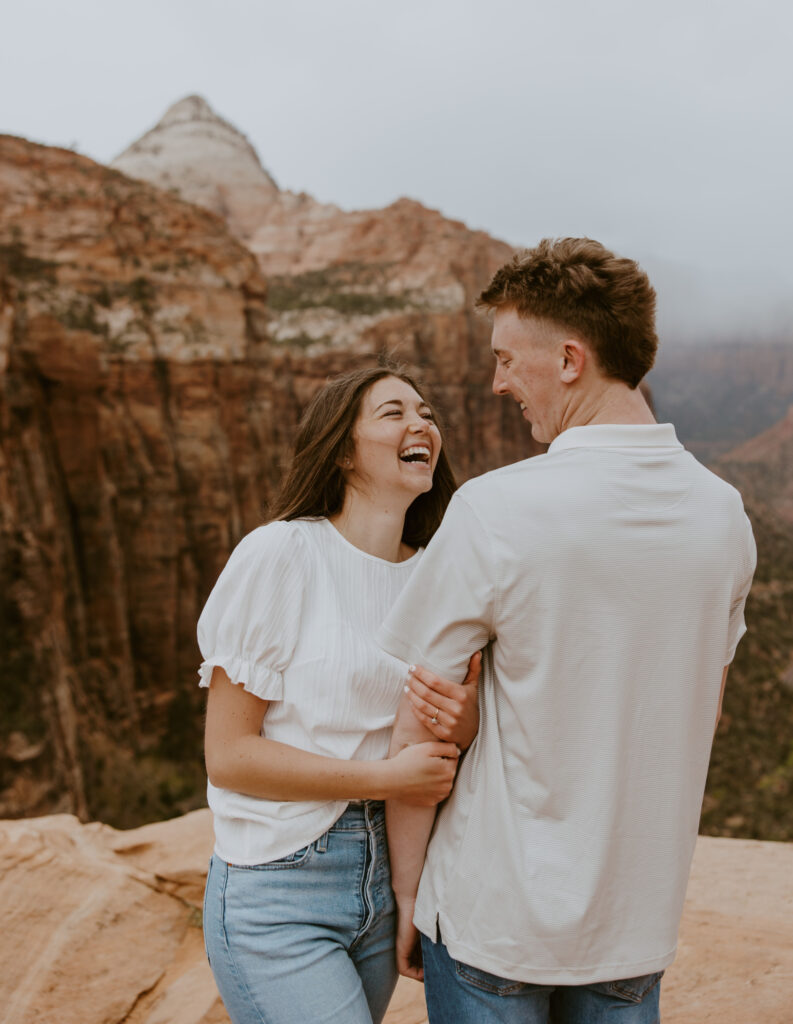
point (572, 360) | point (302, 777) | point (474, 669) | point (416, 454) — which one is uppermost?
point (572, 360)

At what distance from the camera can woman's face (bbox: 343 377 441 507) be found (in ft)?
7.51

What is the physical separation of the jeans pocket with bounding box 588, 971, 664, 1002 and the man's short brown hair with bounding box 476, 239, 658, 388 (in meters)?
1.33

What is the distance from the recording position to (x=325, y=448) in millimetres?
2338

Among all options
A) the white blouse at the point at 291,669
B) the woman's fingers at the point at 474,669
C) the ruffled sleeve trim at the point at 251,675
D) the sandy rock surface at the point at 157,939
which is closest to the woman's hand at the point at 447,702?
the woman's fingers at the point at 474,669

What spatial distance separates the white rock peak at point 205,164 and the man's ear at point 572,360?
7448cm

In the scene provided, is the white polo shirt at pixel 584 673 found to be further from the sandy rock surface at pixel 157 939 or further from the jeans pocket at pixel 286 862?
the sandy rock surface at pixel 157 939

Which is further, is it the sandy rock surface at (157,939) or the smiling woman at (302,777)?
the sandy rock surface at (157,939)

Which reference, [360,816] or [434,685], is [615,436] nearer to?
[434,685]

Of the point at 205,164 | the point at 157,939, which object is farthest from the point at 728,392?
the point at 157,939

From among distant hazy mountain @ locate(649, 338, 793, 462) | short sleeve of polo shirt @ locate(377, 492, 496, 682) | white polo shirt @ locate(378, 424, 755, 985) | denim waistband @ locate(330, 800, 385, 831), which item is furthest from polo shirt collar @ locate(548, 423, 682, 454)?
distant hazy mountain @ locate(649, 338, 793, 462)

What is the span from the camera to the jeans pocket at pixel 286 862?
1946 mm

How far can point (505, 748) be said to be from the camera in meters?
1.66

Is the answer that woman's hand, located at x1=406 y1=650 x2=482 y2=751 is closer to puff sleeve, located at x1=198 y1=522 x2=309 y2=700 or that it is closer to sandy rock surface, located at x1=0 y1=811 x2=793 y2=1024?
puff sleeve, located at x1=198 y1=522 x2=309 y2=700

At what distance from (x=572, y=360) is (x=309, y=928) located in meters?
1.50
